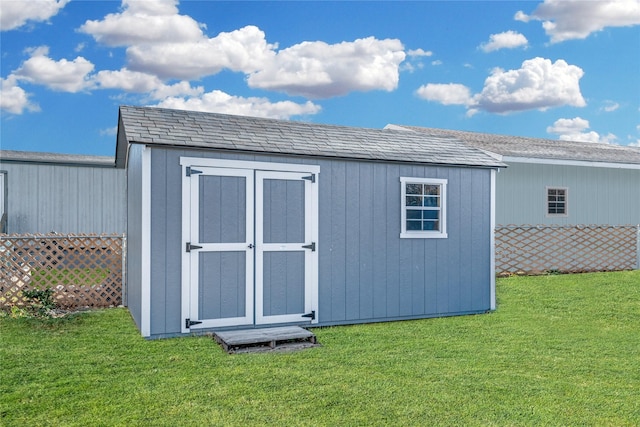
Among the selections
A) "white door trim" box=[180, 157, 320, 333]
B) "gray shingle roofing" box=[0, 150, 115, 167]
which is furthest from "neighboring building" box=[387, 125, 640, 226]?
"gray shingle roofing" box=[0, 150, 115, 167]

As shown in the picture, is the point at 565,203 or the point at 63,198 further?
the point at 63,198

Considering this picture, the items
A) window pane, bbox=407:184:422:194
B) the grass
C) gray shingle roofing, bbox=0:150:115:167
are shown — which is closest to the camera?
the grass

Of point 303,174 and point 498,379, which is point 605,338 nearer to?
point 498,379

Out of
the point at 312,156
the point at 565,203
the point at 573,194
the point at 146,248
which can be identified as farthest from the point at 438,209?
the point at 573,194

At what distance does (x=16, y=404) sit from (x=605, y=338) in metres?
5.91

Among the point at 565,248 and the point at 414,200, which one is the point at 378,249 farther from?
the point at 565,248

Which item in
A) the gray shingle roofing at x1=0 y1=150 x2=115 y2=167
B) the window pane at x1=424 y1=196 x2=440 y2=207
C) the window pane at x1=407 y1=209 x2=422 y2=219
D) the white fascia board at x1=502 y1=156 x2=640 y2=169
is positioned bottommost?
the window pane at x1=407 y1=209 x2=422 y2=219

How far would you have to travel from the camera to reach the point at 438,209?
303 inches

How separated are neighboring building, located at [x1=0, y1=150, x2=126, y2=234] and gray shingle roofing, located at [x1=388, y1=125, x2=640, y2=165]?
7787 mm

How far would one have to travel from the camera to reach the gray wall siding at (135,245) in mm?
6538

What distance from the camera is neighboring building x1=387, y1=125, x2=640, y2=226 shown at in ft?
41.6

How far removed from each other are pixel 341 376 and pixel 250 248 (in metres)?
2.27

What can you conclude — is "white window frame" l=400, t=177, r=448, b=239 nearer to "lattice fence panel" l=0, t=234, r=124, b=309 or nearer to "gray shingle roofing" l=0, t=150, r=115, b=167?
"lattice fence panel" l=0, t=234, r=124, b=309

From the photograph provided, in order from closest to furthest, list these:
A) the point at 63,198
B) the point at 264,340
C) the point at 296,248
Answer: the point at 264,340 → the point at 296,248 → the point at 63,198
